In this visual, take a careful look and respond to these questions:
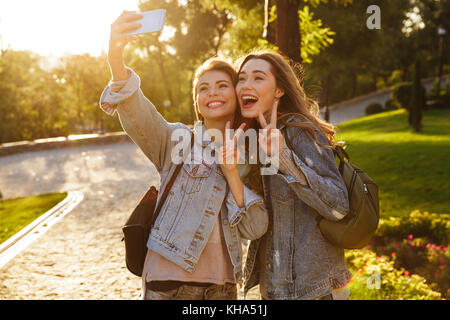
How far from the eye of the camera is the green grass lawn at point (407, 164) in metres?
8.41

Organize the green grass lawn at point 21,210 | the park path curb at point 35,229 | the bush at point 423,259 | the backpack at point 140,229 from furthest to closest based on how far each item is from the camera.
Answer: the green grass lawn at point 21,210 → the park path curb at point 35,229 → the bush at point 423,259 → the backpack at point 140,229

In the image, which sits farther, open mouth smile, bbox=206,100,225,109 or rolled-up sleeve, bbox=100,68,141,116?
open mouth smile, bbox=206,100,225,109

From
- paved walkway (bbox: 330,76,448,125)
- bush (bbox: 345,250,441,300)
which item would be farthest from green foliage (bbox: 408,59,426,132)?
bush (bbox: 345,250,441,300)

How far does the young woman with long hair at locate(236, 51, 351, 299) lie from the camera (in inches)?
86.3

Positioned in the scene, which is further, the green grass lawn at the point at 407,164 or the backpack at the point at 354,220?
the green grass lawn at the point at 407,164

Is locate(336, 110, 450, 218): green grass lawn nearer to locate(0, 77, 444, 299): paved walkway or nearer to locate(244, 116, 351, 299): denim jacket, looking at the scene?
locate(244, 116, 351, 299): denim jacket

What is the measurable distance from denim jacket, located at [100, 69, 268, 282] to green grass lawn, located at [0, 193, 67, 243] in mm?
5945

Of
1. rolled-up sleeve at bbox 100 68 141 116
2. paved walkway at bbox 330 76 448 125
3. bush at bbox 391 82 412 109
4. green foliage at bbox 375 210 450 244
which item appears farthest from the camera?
paved walkway at bbox 330 76 448 125

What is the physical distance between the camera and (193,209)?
2359 millimetres

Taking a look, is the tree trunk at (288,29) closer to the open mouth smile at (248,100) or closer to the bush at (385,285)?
the bush at (385,285)

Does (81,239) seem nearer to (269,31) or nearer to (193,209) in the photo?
(269,31)

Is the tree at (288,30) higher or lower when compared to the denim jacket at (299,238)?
higher

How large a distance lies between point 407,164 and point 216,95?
33.3 feet

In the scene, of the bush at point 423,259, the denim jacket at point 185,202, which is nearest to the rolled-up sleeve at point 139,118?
the denim jacket at point 185,202
